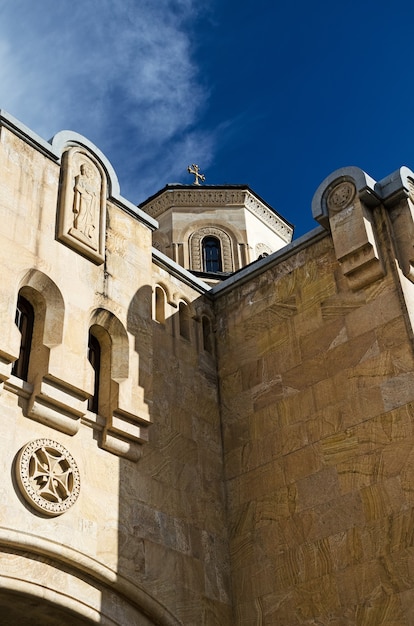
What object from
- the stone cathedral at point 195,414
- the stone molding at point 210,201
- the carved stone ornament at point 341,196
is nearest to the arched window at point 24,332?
the stone cathedral at point 195,414

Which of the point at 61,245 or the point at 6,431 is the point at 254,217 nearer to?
the point at 61,245

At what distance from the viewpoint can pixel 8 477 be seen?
959 centimetres

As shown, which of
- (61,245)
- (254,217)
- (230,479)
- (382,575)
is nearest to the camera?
(382,575)

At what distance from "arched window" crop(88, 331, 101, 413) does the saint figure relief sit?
132 cm

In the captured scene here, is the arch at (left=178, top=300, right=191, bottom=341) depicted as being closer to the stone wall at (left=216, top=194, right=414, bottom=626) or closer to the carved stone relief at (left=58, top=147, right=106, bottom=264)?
the stone wall at (left=216, top=194, right=414, bottom=626)

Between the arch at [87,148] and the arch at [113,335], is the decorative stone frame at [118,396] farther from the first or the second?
the arch at [87,148]

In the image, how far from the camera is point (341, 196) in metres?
13.1

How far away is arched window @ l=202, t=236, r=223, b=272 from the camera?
2320 centimetres

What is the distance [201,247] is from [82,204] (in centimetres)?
1101

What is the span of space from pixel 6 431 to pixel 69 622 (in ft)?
7.56

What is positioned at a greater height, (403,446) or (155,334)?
(155,334)

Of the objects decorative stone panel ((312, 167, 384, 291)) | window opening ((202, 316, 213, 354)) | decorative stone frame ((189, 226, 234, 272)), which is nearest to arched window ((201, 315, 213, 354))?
window opening ((202, 316, 213, 354))

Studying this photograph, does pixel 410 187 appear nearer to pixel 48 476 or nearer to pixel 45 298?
pixel 45 298

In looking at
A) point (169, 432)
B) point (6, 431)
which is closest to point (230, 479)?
point (169, 432)
